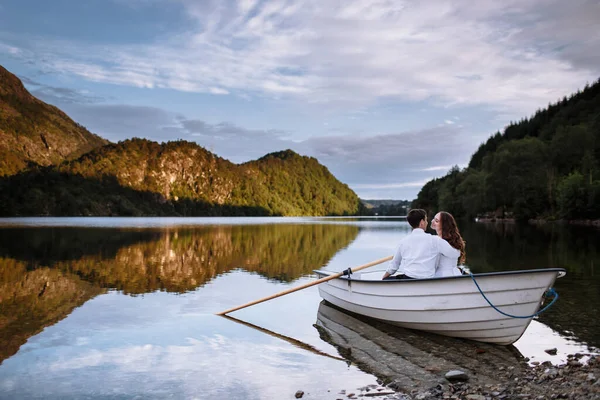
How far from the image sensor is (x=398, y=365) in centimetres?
796

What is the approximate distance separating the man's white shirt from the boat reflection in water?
1377 mm

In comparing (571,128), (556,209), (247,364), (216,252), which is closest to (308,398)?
(247,364)

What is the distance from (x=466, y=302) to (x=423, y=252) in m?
1.28

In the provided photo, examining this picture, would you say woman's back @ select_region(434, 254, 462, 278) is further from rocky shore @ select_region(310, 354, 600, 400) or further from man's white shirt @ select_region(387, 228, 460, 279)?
rocky shore @ select_region(310, 354, 600, 400)

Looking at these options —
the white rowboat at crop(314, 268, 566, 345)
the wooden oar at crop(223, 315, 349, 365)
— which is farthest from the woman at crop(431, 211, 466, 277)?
the wooden oar at crop(223, 315, 349, 365)

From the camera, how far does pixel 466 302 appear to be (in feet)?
29.0

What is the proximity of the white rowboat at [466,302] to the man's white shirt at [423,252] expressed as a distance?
445 millimetres

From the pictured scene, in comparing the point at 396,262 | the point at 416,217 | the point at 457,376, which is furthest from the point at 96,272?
the point at 457,376

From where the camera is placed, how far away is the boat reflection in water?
7.32 m


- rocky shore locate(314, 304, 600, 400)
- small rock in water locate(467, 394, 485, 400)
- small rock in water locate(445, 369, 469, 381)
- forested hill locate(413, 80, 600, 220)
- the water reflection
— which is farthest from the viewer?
forested hill locate(413, 80, 600, 220)

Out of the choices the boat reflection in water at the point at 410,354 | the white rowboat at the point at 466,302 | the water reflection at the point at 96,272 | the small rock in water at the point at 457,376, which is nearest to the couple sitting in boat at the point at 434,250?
the white rowboat at the point at 466,302

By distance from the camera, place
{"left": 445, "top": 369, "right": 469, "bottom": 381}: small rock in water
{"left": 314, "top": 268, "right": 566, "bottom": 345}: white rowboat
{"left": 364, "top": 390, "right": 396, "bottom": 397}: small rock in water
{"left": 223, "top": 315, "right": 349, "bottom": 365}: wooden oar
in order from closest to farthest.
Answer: {"left": 364, "top": 390, "right": 396, "bottom": 397}: small rock in water < {"left": 445, "top": 369, "right": 469, "bottom": 381}: small rock in water < {"left": 314, "top": 268, "right": 566, "bottom": 345}: white rowboat < {"left": 223, "top": 315, "right": 349, "bottom": 365}: wooden oar

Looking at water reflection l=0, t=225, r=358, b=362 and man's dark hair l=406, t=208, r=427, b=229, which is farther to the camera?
water reflection l=0, t=225, r=358, b=362

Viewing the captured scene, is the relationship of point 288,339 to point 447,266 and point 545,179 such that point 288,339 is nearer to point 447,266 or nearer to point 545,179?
point 447,266
